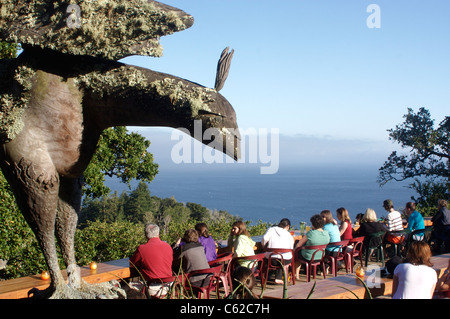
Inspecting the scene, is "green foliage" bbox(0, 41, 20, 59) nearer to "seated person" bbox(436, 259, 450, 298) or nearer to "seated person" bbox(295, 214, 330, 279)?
"seated person" bbox(295, 214, 330, 279)

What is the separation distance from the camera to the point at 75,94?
2818 millimetres

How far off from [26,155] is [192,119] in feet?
3.72

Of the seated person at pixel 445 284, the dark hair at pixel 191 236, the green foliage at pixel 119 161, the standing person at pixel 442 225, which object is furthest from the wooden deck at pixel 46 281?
the standing person at pixel 442 225

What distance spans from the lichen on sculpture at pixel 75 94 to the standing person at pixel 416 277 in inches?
76.3

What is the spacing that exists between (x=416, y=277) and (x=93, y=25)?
310 centimetres

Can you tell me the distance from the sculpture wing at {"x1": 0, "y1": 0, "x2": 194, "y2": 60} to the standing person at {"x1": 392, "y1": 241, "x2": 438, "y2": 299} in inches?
103

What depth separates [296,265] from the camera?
621 cm

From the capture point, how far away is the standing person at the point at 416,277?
343cm

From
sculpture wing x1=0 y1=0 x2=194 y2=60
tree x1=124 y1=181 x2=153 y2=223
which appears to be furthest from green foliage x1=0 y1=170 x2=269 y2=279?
tree x1=124 y1=181 x2=153 y2=223

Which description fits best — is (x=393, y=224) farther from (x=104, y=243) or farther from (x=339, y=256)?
(x=104, y=243)

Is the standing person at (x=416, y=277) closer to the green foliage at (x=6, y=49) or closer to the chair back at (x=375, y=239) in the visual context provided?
the chair back at (x=375, y=239)

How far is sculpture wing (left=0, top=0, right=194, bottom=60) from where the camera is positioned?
260 cm

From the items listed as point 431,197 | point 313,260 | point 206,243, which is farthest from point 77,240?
point 431,197
